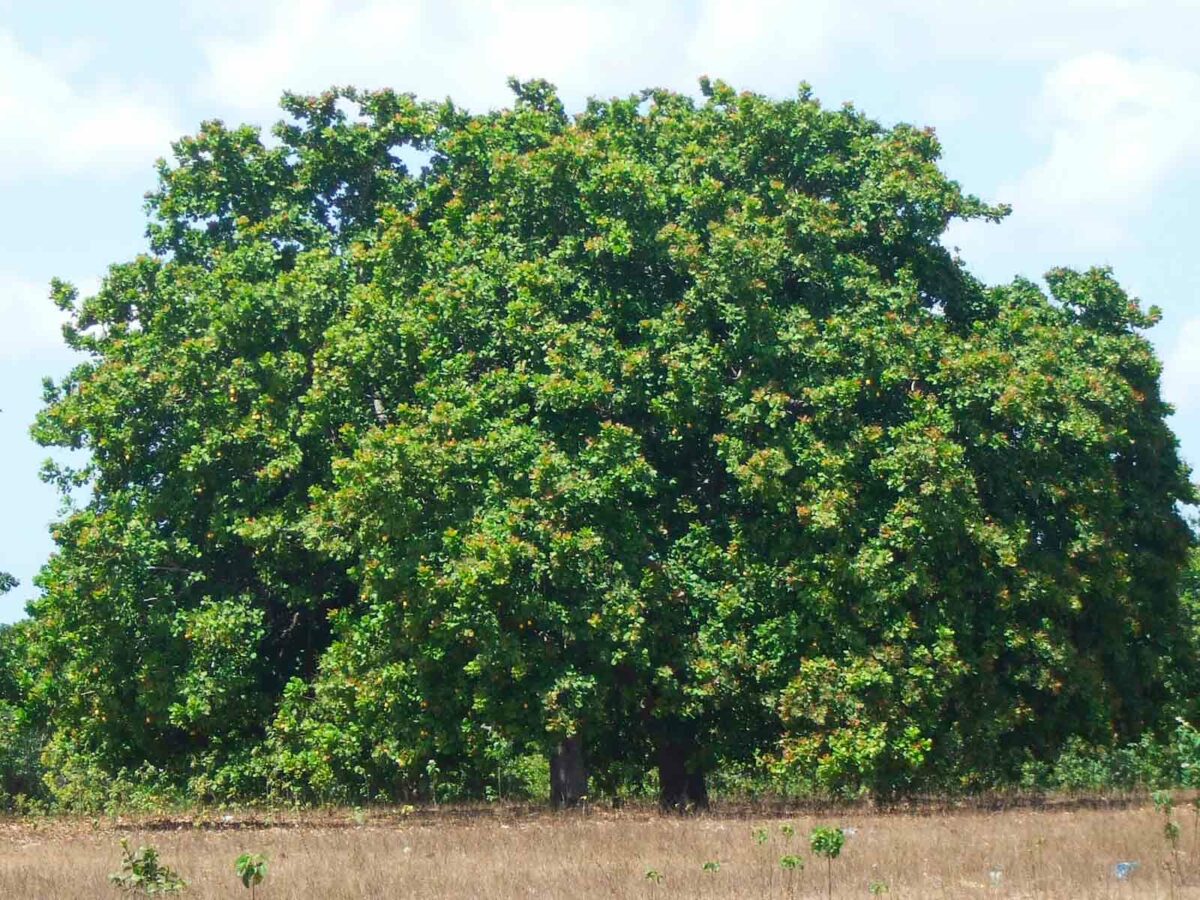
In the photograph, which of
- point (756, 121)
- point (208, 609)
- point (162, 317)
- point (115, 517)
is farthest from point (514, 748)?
point (756, 121)

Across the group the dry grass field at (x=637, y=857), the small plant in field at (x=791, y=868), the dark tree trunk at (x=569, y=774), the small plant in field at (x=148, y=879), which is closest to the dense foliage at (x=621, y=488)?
the dark tree trunk at (x=569, y=774)

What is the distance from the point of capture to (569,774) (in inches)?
1037

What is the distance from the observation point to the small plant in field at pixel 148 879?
14.1 metres

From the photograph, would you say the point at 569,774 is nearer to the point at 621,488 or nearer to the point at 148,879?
the point at 621,488

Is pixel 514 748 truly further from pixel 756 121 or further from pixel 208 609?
pixel 756 121

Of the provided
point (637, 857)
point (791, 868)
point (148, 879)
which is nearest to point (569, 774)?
point (637, 857)

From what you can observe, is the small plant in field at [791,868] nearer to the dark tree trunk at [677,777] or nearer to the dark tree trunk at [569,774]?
the dark tree trunk at [569,774]

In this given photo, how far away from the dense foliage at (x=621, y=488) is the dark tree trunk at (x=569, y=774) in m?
0.71

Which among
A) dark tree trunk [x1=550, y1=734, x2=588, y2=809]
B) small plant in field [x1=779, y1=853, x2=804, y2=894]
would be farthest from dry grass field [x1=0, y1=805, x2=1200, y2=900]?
dark tree trunk [x1=550, y1=734, x2=588, y2=809]

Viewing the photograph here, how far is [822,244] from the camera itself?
24922mm

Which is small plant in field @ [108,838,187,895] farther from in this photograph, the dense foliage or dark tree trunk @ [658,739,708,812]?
dark tree trunk @ [658,739,708,812]

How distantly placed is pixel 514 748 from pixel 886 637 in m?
6.28

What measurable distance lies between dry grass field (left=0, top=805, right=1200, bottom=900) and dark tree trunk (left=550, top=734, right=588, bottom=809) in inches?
134

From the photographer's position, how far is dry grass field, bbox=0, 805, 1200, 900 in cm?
1421
